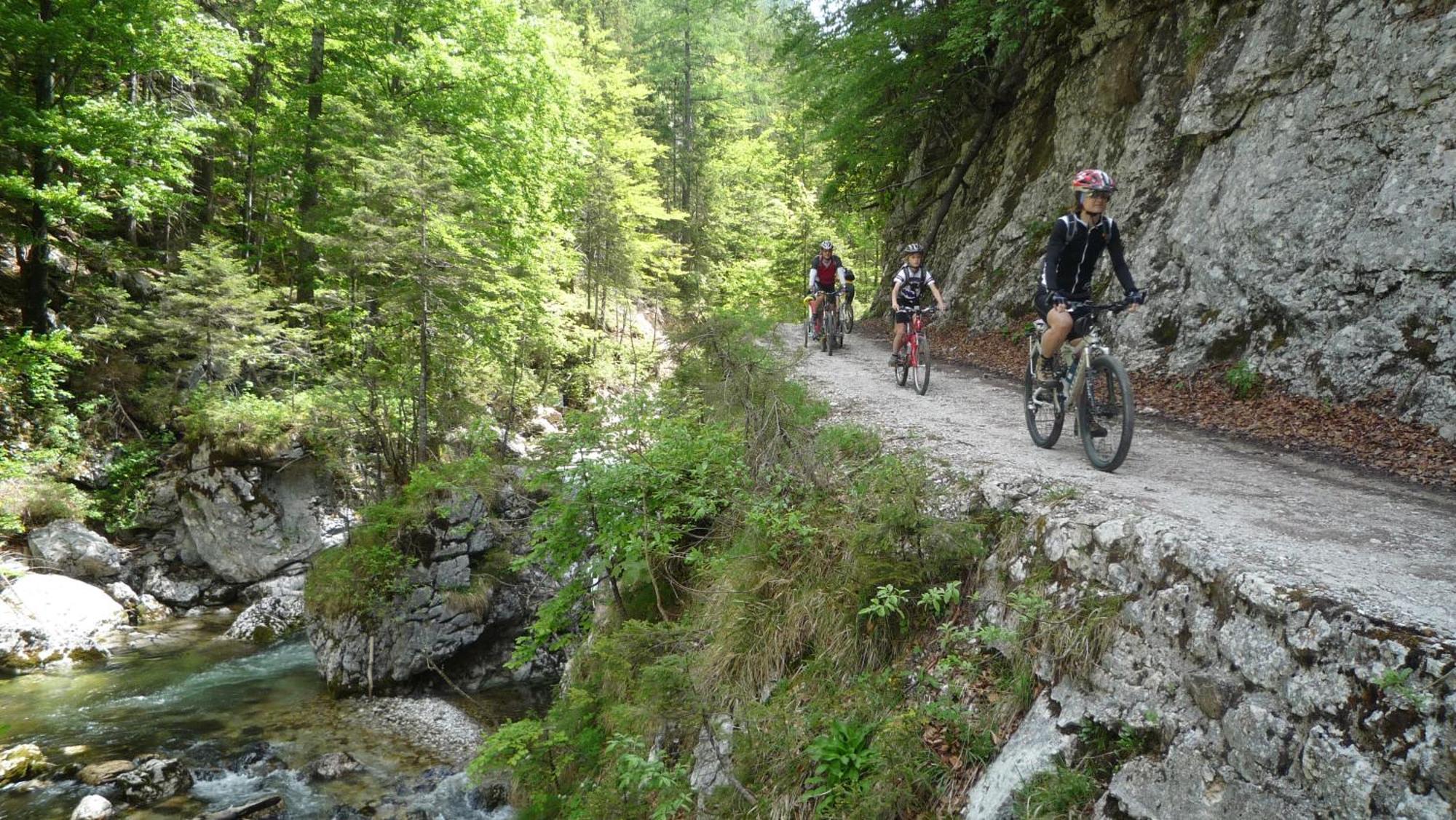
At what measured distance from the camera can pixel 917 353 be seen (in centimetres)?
1048

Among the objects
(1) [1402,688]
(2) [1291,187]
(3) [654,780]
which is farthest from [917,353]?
(1) [1402,688]

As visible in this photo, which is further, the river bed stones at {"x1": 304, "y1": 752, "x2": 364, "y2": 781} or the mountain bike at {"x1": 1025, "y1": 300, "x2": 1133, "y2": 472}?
the river bed stones at {"x1": 304, "y1": 752, "x2": 364, "y2": 781}

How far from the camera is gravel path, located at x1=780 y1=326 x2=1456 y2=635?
Result: 3.19 m

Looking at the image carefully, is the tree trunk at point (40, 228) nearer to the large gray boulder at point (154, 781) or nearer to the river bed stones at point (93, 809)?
the large gray boulder at point (154, 781)

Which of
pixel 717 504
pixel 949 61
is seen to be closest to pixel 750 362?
pixel 717 504

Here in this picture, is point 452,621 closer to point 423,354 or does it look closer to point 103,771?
point 103,771

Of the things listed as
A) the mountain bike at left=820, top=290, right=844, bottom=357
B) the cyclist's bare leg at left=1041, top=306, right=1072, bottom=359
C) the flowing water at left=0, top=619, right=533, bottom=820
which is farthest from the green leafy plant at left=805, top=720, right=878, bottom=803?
the mountain bike at left=820, top=290, right=844, bottom=357

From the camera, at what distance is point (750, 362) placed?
28.4 feet

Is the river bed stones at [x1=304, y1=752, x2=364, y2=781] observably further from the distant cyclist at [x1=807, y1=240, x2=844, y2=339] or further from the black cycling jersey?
the distant cyclist at [x1=807, y1=240, x2=844, y2=339]

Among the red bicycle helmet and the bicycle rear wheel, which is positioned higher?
the red bicycle helmet

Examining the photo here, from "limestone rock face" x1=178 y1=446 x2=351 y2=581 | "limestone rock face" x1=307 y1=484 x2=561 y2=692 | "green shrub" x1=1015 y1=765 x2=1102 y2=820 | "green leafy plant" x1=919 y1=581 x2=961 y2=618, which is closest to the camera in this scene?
"green shrub" x1=1015 y1=765 x2=1102 y2=820

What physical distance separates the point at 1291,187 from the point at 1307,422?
11.5ft

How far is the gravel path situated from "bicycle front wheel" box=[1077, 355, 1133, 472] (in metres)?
0.18

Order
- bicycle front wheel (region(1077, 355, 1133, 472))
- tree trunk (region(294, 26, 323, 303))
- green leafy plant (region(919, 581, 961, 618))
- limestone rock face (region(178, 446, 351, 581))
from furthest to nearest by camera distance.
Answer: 1. tree trunk (region(294, 26, 323, 303))
2. limestone rock face (region(178, 446, 351, 581))
3. bicycle front wheel (region(1077, 355, 1133, 472))
4. green leafy plant (region(919, 581, 961, 618))
